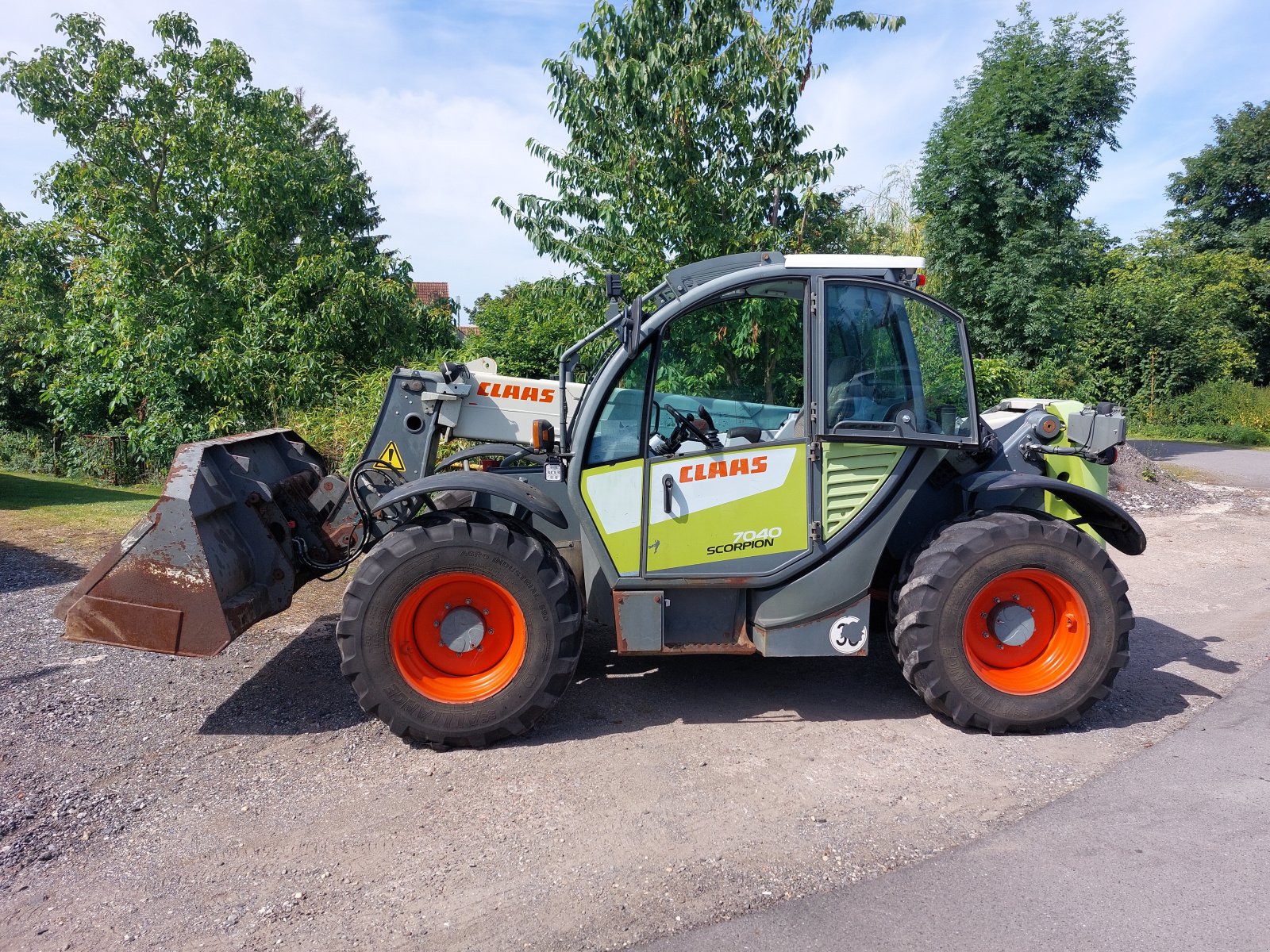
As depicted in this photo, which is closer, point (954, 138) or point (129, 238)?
point (129, 238)

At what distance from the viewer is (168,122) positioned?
1311 centimetres

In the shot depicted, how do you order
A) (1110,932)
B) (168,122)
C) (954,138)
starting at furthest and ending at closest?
(954,138) < (168,122) < (1110,932)

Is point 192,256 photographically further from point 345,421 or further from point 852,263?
point 852,263

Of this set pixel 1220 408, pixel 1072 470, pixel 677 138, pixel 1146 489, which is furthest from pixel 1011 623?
pixel 1220 408

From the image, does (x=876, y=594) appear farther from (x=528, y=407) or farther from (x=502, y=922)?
(x=502, y=922)

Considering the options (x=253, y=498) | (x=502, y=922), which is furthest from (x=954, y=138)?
(x=502, y=922)

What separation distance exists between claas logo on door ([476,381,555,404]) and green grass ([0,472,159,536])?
649 cm

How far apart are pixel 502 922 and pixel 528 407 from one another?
9.75 ft

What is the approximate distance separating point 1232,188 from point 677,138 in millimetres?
32701

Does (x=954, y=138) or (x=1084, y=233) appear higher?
(x=954, y=138)

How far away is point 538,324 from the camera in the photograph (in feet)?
35.4

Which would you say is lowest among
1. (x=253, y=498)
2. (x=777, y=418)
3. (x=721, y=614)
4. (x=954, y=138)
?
(x=721, y=614)

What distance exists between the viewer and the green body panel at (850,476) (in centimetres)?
438

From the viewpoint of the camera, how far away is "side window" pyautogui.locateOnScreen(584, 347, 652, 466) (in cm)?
439
